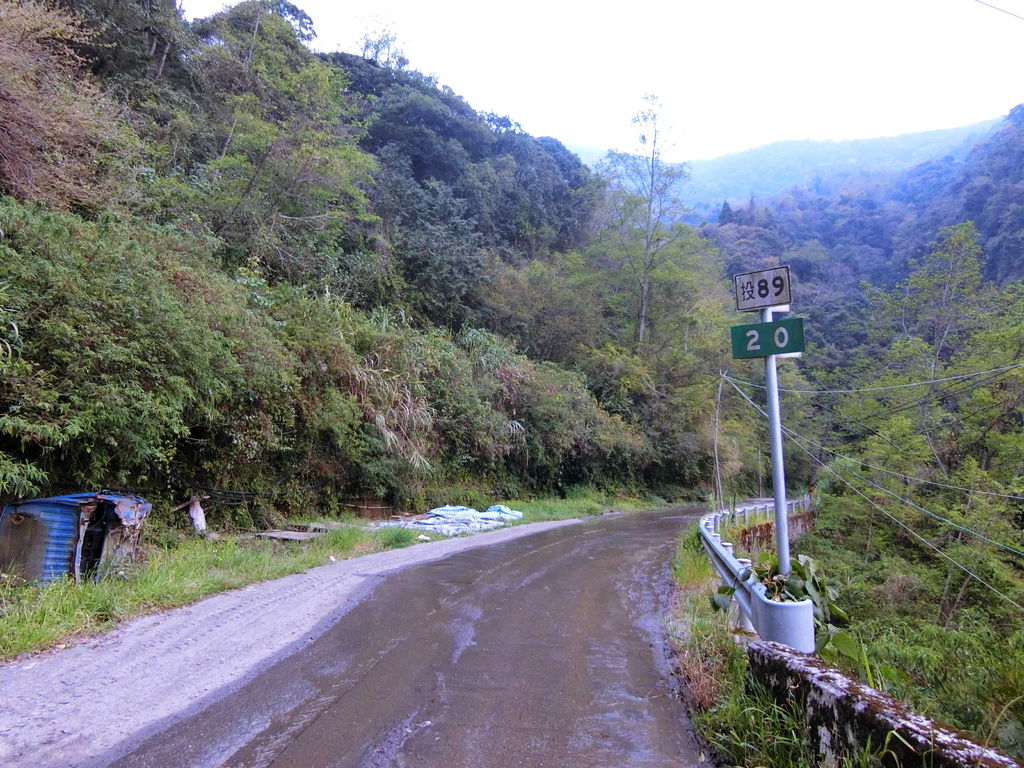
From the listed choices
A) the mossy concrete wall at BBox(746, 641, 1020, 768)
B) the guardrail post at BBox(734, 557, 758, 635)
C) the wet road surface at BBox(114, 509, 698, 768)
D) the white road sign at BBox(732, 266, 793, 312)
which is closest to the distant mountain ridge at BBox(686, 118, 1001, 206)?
the white road sign at BBox(732, 266, 793, 312)

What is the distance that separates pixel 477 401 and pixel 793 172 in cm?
16659

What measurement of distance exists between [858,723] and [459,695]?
262cm

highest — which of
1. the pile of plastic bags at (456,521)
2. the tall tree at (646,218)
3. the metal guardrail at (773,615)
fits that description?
the tall tree at (646,218)

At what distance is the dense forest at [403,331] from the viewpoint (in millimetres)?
7559

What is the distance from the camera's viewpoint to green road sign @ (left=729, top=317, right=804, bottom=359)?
4.65 meters

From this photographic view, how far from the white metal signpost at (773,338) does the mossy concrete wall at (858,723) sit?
4.13 feet

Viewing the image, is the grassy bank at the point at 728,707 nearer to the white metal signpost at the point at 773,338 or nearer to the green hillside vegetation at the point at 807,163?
the white metal signpost at the point at 773,338

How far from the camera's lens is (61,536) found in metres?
6.11

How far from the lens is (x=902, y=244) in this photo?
64875mm

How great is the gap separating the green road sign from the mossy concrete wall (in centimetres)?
237

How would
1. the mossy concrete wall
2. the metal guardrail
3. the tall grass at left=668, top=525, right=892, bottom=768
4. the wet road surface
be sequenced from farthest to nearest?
the metal guardrail → the wet road surface → the tall grass at left=668, top=525, right=892, bottom=768 → the mossy concrete wall

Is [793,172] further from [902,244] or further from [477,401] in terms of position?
[477,401]

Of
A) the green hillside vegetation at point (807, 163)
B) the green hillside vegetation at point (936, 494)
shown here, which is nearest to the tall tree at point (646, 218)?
the green hillside vegetation at point (936, 494)

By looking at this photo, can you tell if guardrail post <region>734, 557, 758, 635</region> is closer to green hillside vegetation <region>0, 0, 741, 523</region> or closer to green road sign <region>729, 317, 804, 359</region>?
green road sign <region>729, 317, 804, 359</region>
